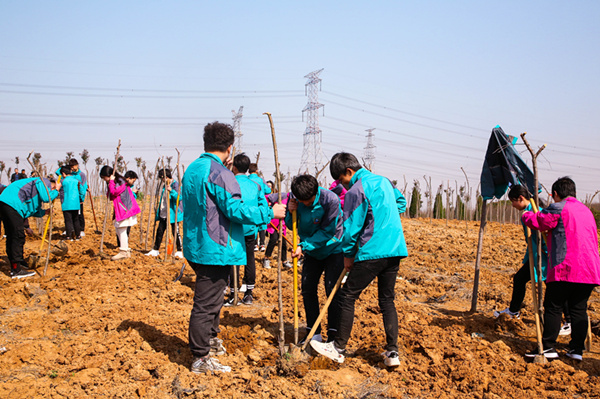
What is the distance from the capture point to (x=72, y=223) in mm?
9648

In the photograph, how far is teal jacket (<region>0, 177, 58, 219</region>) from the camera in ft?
20.4

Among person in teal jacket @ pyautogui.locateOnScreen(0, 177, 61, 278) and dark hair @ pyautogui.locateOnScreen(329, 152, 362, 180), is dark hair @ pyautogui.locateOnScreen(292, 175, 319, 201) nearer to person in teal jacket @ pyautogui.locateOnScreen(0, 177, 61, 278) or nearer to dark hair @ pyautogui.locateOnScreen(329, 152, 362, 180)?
dark hair @ pyautogui.locateOnScreen(329, 152, 362, 180)

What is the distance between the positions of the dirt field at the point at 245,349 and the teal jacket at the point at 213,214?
893 mm

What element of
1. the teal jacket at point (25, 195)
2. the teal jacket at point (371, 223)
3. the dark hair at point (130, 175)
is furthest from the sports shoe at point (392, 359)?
the dark hair at point (130, 175)

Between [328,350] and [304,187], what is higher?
[304,187]

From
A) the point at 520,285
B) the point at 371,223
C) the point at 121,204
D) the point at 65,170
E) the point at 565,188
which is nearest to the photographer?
the point at 371,223

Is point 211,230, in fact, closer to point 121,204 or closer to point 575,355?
point 575,355

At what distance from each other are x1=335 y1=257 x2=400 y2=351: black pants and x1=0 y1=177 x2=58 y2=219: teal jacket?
500cm

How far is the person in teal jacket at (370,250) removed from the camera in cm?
338

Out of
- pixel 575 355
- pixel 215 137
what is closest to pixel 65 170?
pixel 215 137

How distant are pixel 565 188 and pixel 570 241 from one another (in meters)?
0.51

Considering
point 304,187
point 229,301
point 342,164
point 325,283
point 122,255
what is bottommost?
point 229,301

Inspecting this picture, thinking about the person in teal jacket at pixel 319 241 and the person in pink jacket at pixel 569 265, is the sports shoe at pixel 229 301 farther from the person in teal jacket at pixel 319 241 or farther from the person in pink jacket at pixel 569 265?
the person in pink jacket at pixel 569 265

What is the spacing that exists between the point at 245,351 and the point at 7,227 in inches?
181
